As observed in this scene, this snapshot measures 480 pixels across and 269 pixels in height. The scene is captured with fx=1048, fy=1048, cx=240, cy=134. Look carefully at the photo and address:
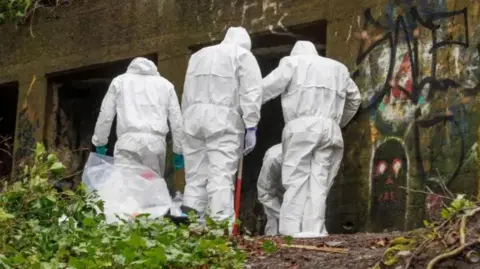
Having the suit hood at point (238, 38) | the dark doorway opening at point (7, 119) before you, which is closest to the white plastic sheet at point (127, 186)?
the suit hood at point (238, 38)

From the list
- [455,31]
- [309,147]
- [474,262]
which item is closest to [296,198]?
[309,147]

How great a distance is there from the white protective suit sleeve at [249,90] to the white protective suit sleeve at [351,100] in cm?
101

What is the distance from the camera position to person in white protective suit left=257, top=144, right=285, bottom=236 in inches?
387

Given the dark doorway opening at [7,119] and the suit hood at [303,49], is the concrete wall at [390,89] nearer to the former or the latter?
the suit hood at [303,49]

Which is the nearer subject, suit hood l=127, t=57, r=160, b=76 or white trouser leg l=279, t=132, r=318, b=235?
white trouser leg l=279, t=132, r=318, b=235

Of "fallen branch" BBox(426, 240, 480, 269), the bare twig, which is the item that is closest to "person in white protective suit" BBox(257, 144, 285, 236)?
the bare twig

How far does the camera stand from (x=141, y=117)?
991 cm

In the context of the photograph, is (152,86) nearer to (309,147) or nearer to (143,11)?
(309,147)

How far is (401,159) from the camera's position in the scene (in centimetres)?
995

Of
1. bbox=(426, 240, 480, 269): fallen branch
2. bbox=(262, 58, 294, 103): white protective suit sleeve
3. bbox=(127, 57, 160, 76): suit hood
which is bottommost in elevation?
bbox=(426, 240, 480, 269): fallen branch

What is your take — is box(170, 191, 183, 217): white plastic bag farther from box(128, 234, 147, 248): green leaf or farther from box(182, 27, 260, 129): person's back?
box(128, 234, 147, 248): green leaf

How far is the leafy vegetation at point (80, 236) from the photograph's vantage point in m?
5.54

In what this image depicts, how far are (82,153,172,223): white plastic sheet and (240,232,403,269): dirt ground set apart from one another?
2.39 metres

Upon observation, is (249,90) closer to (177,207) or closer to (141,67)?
(177,207)
